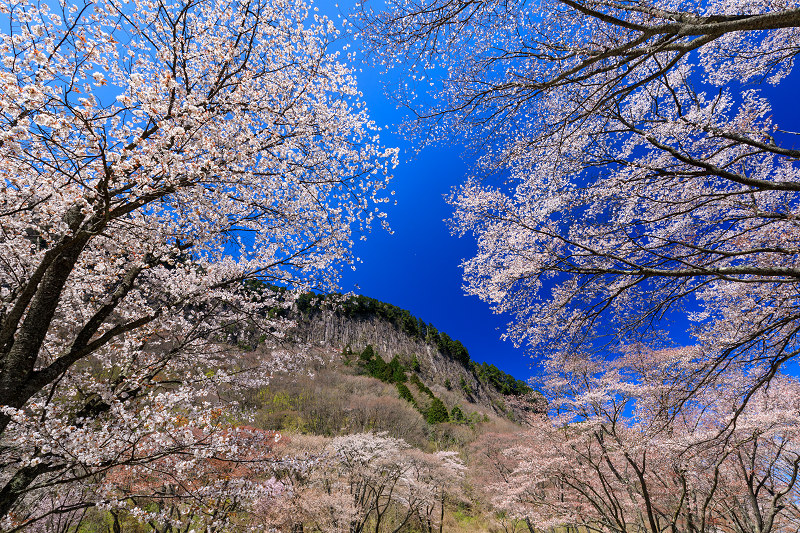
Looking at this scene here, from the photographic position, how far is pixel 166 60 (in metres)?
3.34

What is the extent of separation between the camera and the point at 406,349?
5078cm

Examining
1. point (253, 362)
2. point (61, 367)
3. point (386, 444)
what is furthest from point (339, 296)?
point (253, 362)

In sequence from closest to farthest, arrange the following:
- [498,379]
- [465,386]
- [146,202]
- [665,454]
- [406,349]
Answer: [146,202]
[665,454]
[465,386]
[406,349]
[498,379]

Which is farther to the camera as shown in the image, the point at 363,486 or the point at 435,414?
the point at 435,414

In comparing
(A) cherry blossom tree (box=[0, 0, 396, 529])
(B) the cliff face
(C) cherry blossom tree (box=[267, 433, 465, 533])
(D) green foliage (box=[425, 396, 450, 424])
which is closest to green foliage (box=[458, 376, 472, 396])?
(B) the cliff face

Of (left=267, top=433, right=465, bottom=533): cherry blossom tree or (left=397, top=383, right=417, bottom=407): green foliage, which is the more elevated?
(left=397, top=383, right=417, bottom=407): green foliage

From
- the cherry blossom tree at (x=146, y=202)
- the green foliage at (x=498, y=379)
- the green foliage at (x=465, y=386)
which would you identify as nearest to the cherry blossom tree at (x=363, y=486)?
the cherry blossom tree at (x=146, y=202)

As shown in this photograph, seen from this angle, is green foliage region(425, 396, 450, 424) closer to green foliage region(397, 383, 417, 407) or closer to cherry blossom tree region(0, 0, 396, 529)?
green foliage region(397, 383, 417, 407)

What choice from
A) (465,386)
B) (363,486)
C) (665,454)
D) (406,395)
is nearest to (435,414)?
(406,395)

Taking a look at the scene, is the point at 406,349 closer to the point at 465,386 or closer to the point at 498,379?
the point at 465,386

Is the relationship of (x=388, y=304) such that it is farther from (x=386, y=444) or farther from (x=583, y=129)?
(x=583, y=129)

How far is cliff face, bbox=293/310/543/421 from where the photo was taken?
45.2 meters

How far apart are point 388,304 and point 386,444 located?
43.5m

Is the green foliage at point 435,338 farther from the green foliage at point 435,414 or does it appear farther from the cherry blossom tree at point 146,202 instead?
the cherry blossom tree at point 146,202
